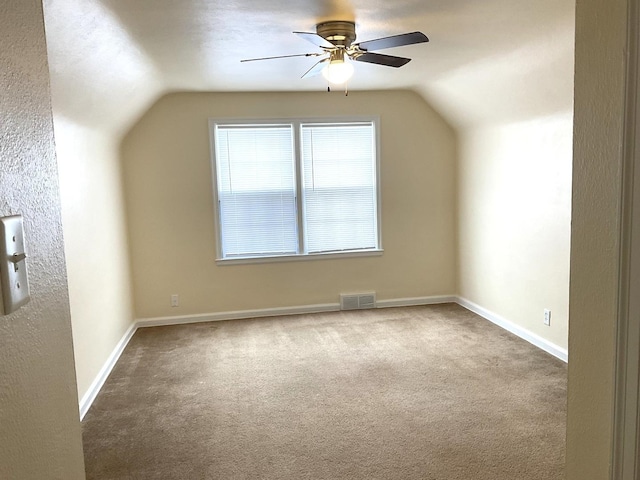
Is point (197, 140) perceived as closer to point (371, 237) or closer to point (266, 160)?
point (266, 160)

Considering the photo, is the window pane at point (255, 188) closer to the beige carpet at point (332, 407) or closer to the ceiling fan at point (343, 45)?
the beige carpet at point (332, 407)

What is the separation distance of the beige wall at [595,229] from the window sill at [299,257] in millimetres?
4554

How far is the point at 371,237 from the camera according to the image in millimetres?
5727

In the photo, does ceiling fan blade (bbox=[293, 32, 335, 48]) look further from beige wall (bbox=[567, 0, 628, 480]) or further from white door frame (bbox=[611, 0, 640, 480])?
white door frame (bbox=[611, 0, 640, 480])

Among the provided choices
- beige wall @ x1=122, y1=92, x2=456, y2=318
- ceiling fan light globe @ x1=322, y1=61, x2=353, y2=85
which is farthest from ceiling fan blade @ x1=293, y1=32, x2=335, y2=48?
beige wall @ x1=122, y1=92, x2=456, y2=318

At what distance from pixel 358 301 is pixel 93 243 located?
2.89m

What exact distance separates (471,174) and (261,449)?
3747 millimetres

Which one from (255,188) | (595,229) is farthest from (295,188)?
(595,229)

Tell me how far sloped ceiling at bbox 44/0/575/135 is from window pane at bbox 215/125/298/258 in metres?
0.61

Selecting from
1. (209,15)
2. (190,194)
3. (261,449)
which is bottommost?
(261,449)

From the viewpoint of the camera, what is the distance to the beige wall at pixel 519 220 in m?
4.01

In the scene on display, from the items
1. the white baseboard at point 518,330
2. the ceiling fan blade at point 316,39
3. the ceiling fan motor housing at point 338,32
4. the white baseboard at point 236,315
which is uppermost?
the ceiling fan motor housing at point 338,32

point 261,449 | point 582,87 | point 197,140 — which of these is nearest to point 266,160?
point 197,140

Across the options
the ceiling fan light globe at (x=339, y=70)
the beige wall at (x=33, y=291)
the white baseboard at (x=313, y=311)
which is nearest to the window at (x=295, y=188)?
the white baseboard at (x=313, y=311)
